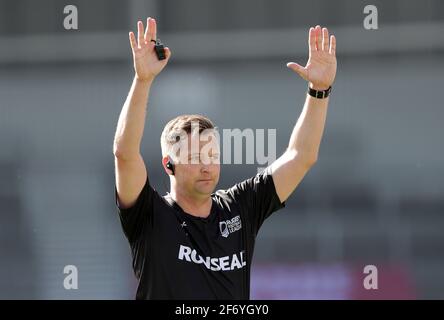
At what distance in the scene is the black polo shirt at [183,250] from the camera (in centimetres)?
326

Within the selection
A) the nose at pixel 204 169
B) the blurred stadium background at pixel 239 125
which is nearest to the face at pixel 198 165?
the nose at pixel 204 169

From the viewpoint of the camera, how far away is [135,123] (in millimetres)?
3154

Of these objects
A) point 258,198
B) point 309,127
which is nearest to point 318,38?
point 309,127

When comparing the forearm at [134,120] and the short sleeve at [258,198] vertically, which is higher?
the forearm at [134,120]

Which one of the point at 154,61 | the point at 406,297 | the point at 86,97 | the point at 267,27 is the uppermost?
the point at 267,27

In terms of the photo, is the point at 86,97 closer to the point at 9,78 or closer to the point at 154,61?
the point at 9,78

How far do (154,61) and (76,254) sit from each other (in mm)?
3983

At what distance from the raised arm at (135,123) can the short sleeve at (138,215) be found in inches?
0.9

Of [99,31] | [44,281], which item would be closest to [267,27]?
[99,31]

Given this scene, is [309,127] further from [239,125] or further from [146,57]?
[239,125]

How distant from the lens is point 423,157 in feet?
23.1

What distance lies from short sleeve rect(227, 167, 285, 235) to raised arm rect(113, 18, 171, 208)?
46 cm

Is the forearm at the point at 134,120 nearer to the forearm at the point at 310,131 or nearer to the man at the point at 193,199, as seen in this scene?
the man at the point at 193,199

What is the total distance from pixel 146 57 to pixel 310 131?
0.73 m
